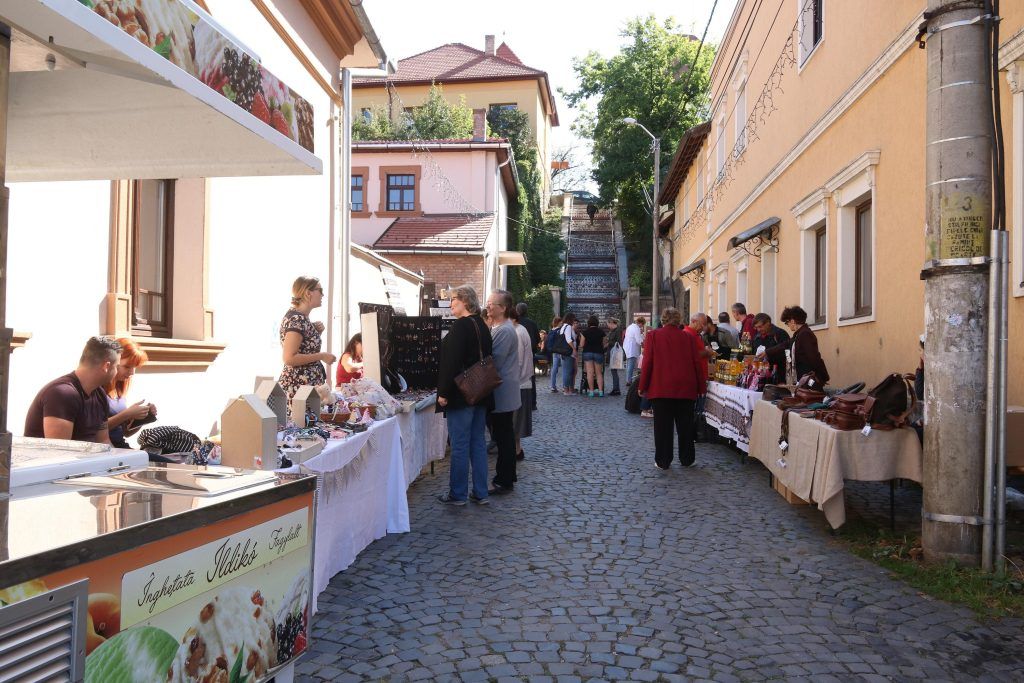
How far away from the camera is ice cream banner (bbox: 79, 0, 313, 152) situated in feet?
6.61

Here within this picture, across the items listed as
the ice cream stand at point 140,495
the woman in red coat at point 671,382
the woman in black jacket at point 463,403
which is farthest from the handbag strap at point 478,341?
the ice cream stand at point 140,495

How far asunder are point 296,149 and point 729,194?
1645 centimetres

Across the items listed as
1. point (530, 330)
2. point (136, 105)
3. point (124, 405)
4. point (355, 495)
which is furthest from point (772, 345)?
point (136, 105)

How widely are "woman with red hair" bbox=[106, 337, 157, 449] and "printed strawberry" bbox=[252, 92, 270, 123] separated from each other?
230 centimetres

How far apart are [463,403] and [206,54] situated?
4.36 meters

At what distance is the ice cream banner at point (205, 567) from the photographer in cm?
181

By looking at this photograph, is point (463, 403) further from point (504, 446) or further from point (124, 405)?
point (124, 405)

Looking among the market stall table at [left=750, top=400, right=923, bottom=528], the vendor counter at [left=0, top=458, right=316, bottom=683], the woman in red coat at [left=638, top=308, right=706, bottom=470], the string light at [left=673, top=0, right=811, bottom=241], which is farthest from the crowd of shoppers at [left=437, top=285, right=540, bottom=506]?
the string light at [left=673, top=0, right=811, bottom=241]

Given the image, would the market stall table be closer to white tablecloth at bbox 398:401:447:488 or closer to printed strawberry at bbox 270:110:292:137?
white tablecloth at bbox 398:401:447:488

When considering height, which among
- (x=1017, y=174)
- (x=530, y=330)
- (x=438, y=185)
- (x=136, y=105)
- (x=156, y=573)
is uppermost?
(x=438, y=185)

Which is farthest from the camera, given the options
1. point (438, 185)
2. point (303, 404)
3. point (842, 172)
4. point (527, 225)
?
point (527, 225)

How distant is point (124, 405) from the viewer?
4.68 meters

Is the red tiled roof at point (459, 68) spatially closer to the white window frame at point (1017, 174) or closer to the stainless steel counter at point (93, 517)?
the white window frame at point (1017, 174)

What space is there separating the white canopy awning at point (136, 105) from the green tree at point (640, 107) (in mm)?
34888
